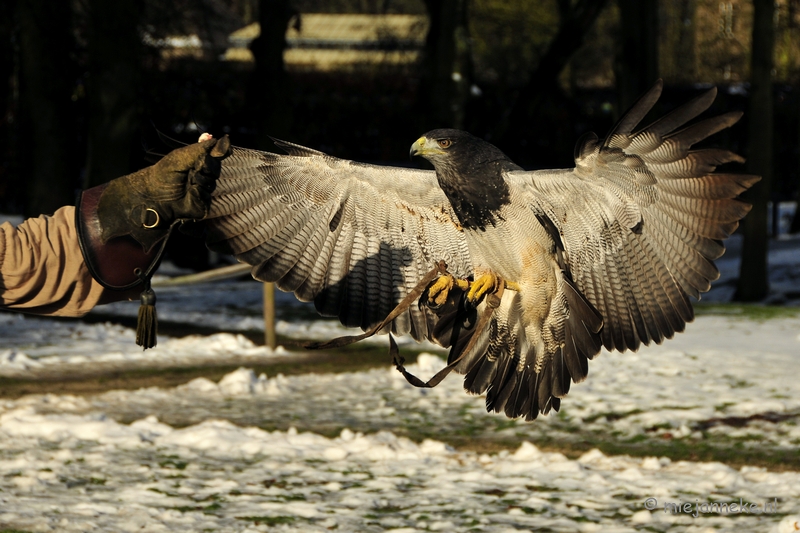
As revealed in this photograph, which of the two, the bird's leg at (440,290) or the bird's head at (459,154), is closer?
the bird's head at (459,154)

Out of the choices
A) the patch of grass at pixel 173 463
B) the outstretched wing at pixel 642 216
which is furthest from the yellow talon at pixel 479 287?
the patch of grass at pixel 173 463

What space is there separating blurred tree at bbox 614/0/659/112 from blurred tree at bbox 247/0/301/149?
482 centimetres

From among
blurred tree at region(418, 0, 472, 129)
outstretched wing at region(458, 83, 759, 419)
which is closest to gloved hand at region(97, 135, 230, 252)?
outstretched wing at region(458, 83, 759, 419)

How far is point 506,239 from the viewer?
13.9 ft

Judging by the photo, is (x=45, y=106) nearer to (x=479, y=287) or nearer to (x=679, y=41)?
(x=479, y=287)

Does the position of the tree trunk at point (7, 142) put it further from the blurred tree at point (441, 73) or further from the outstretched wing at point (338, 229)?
the outstretched wing at point (338, 229)

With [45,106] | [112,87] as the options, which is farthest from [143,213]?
[45,106]

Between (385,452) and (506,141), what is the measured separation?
520 inches

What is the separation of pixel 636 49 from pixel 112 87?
6.92 m

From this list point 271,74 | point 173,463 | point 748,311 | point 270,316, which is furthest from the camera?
point 271,74

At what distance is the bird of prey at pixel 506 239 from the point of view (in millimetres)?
4078

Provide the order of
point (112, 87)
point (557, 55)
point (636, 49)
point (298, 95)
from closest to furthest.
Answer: point (112, 87)
point (636, 49)
point (557, 55)
point (298, 95)

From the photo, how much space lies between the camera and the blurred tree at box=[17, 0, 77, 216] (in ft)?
37.3

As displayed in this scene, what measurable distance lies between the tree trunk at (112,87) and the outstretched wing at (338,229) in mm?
7351
